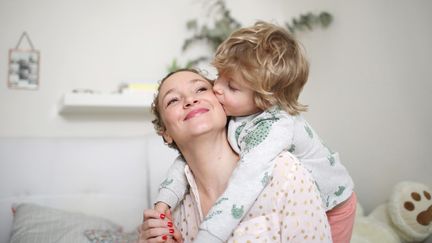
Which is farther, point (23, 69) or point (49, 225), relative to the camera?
point (23, 69)

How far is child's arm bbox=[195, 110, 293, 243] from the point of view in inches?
41.3

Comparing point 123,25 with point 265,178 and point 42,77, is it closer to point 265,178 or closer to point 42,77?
point 42,77

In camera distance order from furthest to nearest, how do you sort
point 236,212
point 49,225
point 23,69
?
point 23,69 < point 49,225 < point 236,212

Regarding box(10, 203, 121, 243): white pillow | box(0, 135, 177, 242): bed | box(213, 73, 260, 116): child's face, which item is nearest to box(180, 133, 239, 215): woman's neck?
box(213, 73, 260, 116): child's face

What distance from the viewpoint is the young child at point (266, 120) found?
1.12 metres

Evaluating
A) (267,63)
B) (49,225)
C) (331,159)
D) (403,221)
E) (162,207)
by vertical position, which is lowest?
(49,225)

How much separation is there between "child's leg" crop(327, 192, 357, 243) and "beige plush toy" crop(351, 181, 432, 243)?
503 millimetres

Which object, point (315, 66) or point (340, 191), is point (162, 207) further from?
point (315, 66)

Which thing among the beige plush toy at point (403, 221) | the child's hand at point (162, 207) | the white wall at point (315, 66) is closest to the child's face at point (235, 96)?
the child's hand at point (162, 207)

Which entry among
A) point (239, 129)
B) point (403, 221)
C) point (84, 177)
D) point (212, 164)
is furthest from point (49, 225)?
point (403, 221)

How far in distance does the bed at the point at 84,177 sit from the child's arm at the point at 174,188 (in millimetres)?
807

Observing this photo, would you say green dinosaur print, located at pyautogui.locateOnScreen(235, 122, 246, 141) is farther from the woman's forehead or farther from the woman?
the woman's forehead

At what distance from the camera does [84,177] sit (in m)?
2.40

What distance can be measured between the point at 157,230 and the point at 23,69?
1876 mm
